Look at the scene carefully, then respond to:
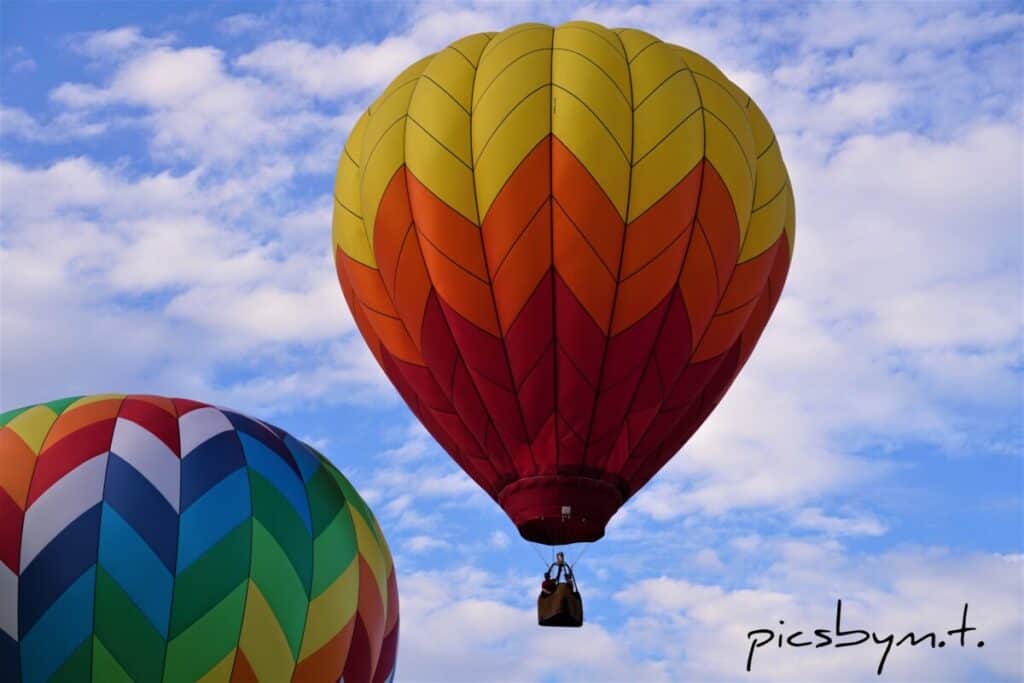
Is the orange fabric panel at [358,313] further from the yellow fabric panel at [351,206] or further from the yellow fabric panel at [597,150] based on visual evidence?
the yellow fabric panel at [597,150]

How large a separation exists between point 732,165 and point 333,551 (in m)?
4.03

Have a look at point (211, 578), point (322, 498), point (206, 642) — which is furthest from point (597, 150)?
point (206, 642)

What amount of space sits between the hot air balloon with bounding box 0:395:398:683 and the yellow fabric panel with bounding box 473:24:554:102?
10.2ft

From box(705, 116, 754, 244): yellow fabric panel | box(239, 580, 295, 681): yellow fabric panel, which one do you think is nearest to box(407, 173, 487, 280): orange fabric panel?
box(705, 116, 754, 244): yellow fabric panel

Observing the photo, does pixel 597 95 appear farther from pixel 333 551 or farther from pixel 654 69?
pixel 333 551

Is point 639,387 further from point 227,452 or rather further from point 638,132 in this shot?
point 227,452

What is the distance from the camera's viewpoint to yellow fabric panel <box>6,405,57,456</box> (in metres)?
18.7

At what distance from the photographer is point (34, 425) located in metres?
18.9

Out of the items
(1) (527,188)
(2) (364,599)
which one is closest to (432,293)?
(1) (527,188)

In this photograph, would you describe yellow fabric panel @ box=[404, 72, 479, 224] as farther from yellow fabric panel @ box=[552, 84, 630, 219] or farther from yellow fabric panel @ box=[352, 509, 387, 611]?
yellow fabric panel @ box=[352, 509, 387, 611]

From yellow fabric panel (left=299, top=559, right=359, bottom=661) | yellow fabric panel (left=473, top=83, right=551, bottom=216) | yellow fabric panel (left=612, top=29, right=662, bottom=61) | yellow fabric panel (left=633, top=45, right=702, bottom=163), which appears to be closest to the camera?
yellow fabric panel (left=473, top=83, right=551, bottom=216)

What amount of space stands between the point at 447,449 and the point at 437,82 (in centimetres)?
273

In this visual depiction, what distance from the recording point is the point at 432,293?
18.6m

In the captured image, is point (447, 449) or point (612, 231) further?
point (447, 449)
